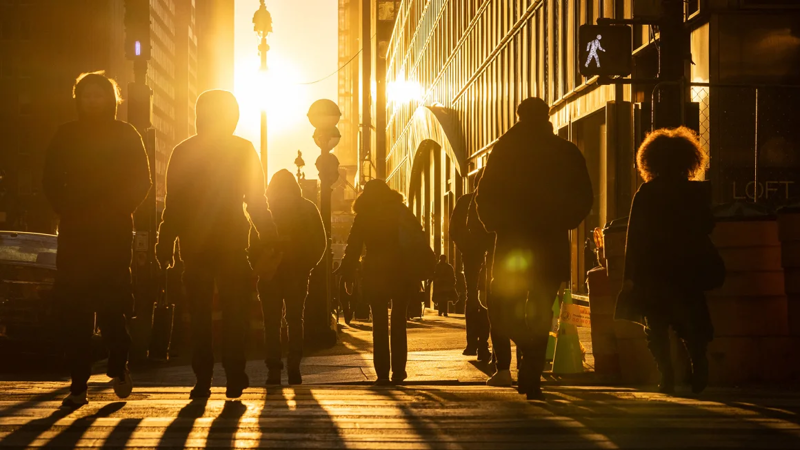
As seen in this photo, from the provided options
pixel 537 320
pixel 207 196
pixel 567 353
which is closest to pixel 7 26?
pixel 567 353

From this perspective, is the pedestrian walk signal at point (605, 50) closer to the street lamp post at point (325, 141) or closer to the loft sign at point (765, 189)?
the loft sign at point (765, 189)

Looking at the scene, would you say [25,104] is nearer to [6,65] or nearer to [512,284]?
[6,65]

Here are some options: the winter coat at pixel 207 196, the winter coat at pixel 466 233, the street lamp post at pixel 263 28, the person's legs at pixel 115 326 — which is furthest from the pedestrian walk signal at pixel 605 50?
the street lamp post at pixel 263 28

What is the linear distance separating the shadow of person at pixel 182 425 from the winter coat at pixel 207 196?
910 millimetres

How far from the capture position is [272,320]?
9977mm

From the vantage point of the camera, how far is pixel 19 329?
43.3 feet

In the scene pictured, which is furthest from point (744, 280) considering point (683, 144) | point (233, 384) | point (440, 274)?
point (440, 274)

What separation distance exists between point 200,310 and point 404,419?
1.65m

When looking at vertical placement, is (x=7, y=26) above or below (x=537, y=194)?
above

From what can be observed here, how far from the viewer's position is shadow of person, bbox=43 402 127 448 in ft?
16.5

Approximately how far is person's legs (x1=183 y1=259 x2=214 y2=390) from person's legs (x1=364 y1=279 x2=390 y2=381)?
10.2 ft

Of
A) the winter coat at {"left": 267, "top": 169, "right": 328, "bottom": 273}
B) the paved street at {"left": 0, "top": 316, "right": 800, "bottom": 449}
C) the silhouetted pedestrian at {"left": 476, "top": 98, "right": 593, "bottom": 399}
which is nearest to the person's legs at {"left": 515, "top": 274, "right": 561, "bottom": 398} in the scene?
the silhouetted pedestrian at {"left": 476, "top": 98, "right": 593, "bottom": 399}

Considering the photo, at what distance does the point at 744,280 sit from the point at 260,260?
3.32 meters

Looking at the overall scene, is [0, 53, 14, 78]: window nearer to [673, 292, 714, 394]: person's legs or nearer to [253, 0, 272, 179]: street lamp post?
[253, 0, 272, 179]: street lamp post
